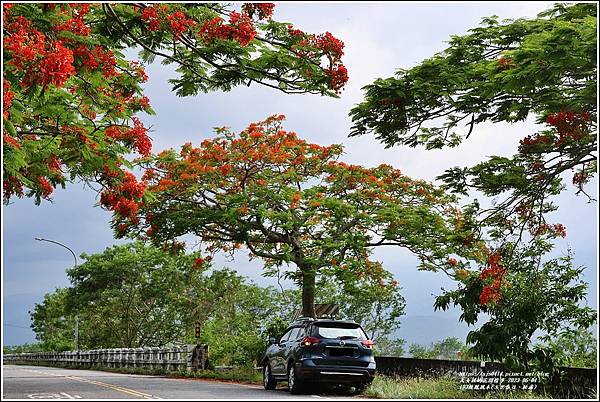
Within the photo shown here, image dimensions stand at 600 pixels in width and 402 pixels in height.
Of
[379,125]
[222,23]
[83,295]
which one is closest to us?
[222,23]

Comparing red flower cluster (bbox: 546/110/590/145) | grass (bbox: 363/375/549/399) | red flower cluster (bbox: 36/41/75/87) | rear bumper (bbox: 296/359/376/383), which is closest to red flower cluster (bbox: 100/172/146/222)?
rear bumper (bbox: 296/359/376/383)

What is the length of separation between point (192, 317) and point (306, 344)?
32.2m

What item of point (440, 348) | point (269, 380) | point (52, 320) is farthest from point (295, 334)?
point (52, 320)

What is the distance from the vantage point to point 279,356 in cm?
1736

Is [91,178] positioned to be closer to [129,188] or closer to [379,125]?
[129,188]

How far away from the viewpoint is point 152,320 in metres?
47.8

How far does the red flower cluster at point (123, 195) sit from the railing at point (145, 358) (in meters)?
12.4

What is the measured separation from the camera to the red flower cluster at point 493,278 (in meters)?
15.2

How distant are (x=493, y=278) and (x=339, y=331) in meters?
3.46

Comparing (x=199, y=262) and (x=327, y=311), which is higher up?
(x=199, y=262)

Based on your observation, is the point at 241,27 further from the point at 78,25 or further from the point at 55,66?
the point at 55,66

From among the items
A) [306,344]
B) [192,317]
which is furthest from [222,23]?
[192,317]

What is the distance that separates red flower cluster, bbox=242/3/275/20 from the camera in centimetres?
1226

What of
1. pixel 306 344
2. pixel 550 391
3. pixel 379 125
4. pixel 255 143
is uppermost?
pixel 255 143
